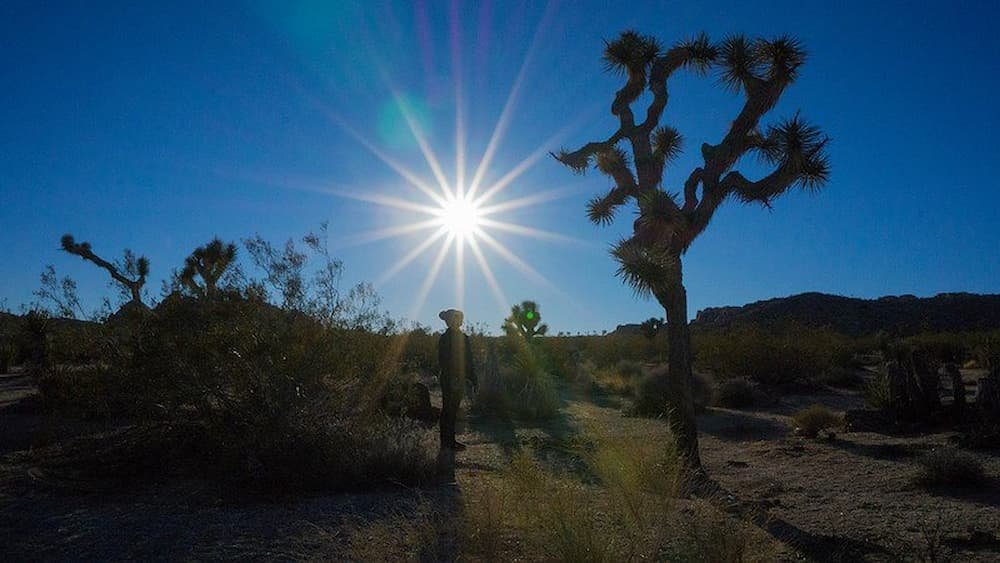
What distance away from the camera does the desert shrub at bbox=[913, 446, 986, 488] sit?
25.4 ft

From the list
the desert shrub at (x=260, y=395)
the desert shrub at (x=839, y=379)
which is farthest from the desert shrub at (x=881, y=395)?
the desert shrub at (x=260, y=395)

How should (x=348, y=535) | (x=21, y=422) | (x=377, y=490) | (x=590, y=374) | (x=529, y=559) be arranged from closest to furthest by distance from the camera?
(x=529, y=559)
(x=348, y=535)
(x=377, y=490)
(x=21, y=422)
(x=590, y=374)

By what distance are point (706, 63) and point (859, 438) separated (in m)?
6.27

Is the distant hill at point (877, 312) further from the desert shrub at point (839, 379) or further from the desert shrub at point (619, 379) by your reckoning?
the desert shrub at point (839, 379)

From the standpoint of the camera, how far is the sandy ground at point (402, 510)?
18.8 ft

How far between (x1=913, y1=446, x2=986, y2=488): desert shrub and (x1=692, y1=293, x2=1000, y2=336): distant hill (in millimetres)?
42677

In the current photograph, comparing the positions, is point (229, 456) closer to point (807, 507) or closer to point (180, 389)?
point (180, 389)

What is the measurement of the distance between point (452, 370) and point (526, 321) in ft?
73.8

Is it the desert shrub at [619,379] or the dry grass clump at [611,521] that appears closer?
the dry grass clump at [611,521]

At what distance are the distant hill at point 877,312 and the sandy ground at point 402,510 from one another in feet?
135

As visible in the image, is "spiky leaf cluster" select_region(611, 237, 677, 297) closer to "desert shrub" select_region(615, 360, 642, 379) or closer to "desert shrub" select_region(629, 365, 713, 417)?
"desert shrub" select_region(629, 365, 713, 417)

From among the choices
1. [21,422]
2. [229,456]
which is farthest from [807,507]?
[21,422]

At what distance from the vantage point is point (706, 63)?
11102 mm

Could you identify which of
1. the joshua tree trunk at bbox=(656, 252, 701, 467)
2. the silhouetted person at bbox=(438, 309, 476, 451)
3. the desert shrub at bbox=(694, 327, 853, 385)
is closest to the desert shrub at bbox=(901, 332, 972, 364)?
the desert shrub at bbox=(694, 327, 853, 385)
